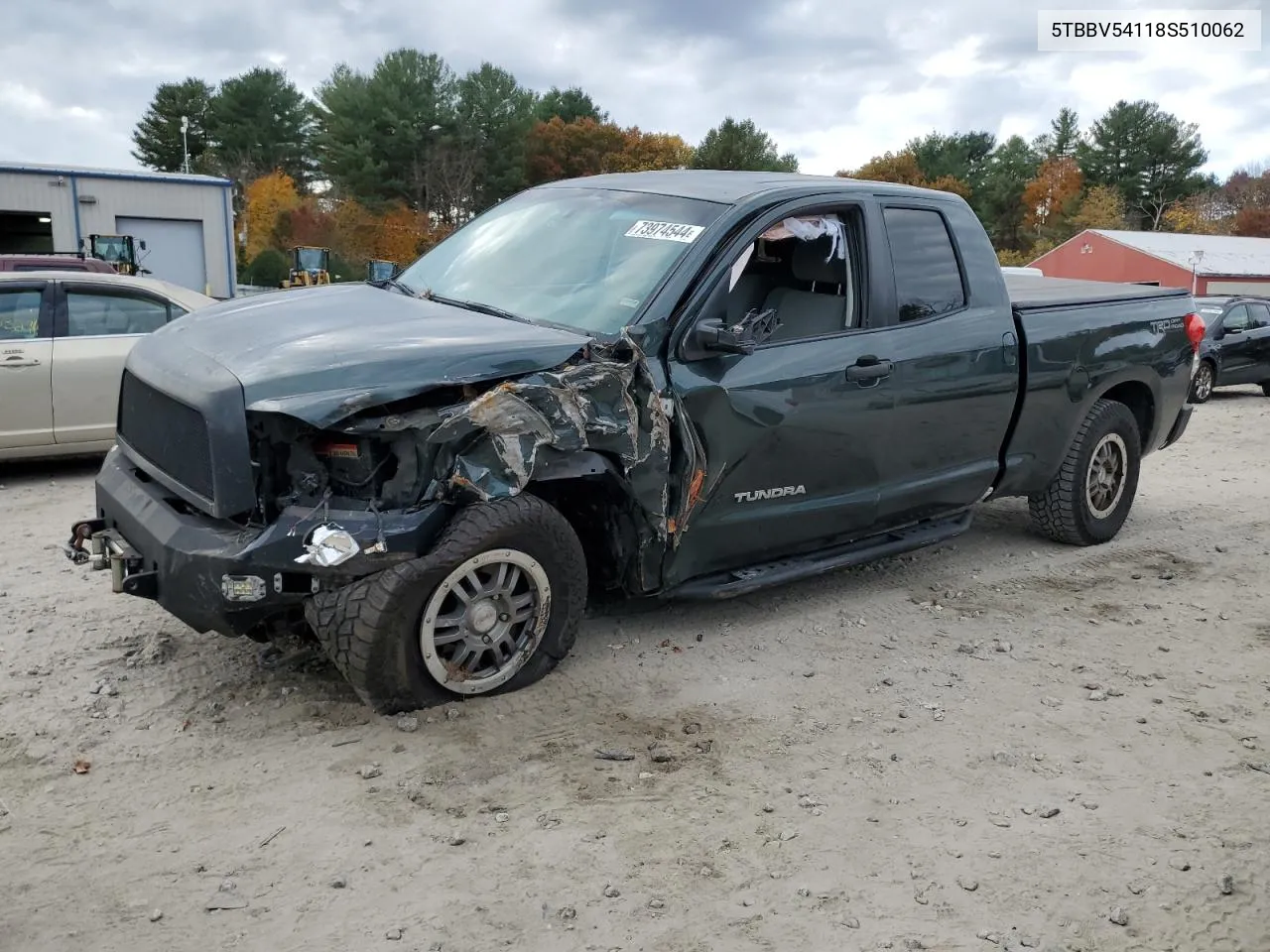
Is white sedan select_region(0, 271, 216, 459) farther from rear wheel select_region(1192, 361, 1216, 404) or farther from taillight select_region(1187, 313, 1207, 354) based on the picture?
rear wheel select_region(1192, 361, 1216, 404)

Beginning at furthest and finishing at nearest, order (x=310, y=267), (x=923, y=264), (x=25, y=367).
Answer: (x=310, y=267), (x=25, y=367), (x=923, y=264)

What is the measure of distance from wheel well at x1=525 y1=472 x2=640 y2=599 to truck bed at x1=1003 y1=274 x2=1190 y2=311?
2690mm

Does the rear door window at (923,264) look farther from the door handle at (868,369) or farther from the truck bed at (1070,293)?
the truck bed at (1070,293)

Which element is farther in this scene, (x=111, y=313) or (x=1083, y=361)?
(x=111, y=313)

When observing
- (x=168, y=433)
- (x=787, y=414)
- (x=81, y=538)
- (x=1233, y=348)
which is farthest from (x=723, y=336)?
(x=1233, y=348)

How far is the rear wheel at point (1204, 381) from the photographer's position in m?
15.4

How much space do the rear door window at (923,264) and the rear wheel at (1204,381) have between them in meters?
11.7

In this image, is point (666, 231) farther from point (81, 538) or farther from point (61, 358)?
point (61, 358)

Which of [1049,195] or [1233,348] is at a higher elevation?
[1049,195]

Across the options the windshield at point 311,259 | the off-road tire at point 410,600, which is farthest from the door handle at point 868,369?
the windshield at point 311,259

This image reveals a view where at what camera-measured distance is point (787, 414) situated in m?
4.61

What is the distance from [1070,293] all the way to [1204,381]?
10666 mm

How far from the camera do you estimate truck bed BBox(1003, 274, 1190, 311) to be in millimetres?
6008

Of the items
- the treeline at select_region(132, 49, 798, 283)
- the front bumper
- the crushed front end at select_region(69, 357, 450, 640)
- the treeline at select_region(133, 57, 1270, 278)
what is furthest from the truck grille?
the treeline at select_region(132, 49, 798, 283)
